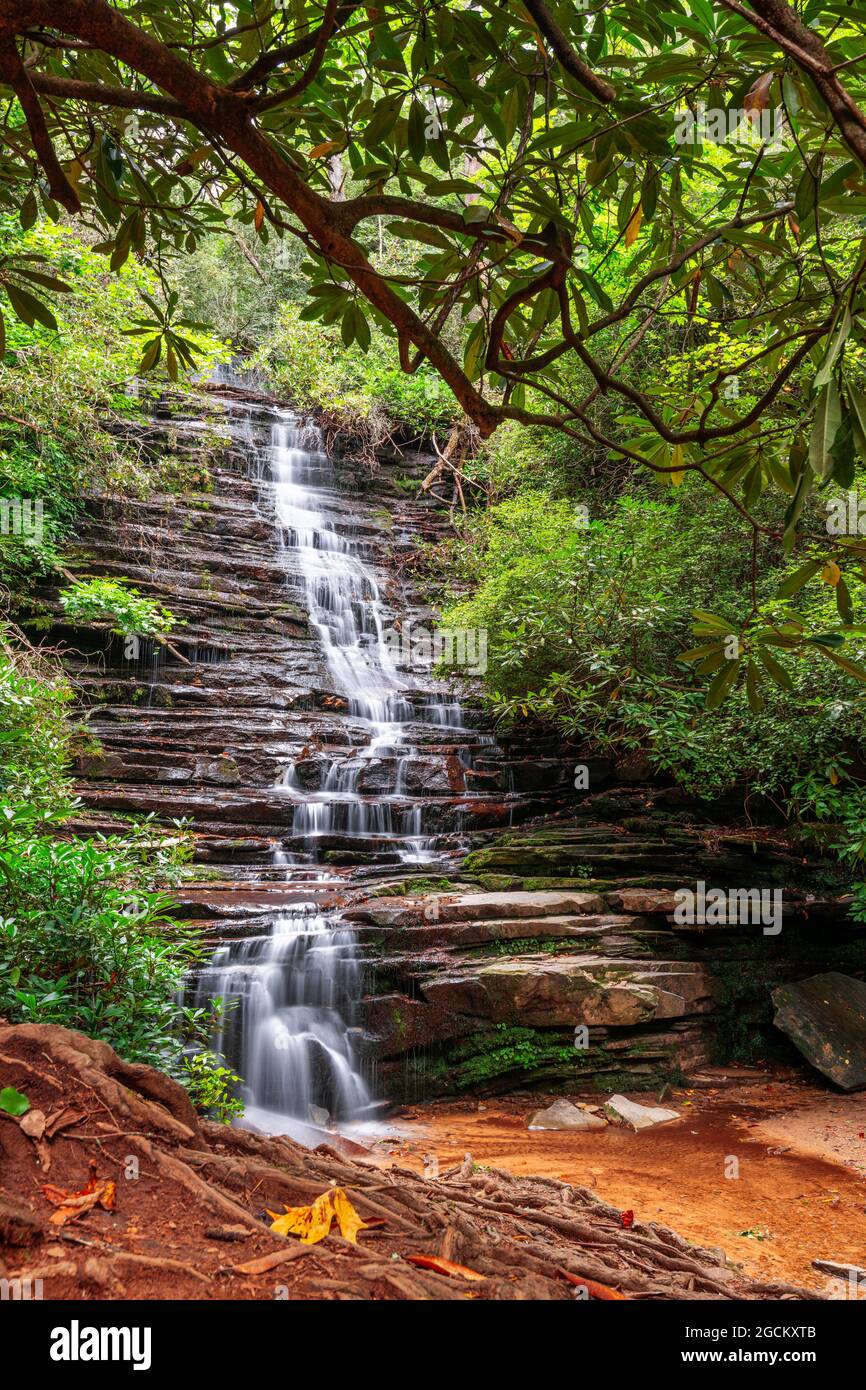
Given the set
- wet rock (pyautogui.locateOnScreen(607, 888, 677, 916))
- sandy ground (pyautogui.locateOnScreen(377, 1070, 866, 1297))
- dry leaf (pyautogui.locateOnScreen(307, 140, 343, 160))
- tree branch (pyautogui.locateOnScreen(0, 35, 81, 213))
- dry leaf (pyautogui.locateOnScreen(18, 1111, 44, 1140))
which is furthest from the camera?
wet rock (pyautogui.locateOnScreen(607, 888, 677, 916))

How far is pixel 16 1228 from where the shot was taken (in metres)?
1.79

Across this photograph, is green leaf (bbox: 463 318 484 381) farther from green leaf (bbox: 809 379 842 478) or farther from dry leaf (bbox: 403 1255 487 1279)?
dry leaf (bbox: 403 1255 487 1279)

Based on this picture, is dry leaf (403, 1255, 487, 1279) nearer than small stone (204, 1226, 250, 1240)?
No

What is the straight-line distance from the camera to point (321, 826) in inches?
393

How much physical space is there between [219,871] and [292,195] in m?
7.46

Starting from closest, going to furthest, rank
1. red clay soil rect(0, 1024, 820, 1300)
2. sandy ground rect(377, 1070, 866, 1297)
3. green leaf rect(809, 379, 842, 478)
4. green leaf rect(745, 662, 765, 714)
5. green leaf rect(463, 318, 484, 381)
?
green leaf rect(809, 379, 842, 478), red clay soil rect(0, 1024, 820, 1300), green leaf rect(745, 662, 765, 714), green leaf rect(463, 318, 484, 381), sandy ground rect(377, 1070, 866, 1297)

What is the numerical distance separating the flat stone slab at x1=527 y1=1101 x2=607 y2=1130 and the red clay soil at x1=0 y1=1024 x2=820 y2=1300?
2.85 meters

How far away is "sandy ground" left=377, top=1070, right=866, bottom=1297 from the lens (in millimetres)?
4211

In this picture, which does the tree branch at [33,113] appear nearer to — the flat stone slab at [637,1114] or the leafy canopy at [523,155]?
the leafy canopy at [523,155]

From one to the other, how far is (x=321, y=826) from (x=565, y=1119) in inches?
191

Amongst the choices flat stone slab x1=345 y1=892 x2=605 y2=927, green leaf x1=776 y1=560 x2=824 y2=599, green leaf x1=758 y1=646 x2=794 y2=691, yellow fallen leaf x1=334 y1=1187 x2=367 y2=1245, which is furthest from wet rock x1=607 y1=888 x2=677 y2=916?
green leaf x1=776 y1=560 x2=824 y2=599

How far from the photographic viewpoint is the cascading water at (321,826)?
6371 millimetres

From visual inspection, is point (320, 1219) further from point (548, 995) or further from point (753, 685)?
point (548, 995)

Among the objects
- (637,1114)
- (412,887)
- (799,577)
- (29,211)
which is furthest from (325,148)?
(412,887)
